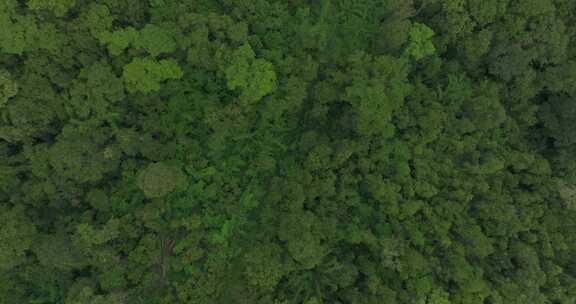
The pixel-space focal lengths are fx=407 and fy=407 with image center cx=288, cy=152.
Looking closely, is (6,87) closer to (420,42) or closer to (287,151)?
(287,151)

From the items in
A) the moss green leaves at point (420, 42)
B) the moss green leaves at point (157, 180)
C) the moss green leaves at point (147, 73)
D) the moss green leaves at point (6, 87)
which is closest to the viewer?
the moss green leaves at point (6, 87)

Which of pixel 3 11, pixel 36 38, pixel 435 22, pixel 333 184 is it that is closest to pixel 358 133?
pixel 333 184

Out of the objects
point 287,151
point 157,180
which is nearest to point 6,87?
point 157,180

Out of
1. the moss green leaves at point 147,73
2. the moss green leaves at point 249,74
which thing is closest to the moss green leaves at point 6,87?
the moss green leaves at point 147,73

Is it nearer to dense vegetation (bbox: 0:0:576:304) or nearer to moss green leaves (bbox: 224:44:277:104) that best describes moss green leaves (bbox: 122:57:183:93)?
dense vegetation (bbox: 0:0:576:304)

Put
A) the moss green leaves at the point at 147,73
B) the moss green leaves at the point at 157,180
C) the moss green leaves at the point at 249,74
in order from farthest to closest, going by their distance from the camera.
A: the moss green leaves at the point at 249,74, the moss green leaves at the point at 147,73, the moss green leaves at the point at 157,180

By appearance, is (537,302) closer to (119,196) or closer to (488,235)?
(488,235)

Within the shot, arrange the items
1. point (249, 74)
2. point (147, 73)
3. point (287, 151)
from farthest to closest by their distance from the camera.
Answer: point (287, 151) → point (249, 74) → point (147, 73)

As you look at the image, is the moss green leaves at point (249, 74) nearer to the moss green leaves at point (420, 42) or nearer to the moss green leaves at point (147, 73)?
the moss green leaves at point (147, 73)
